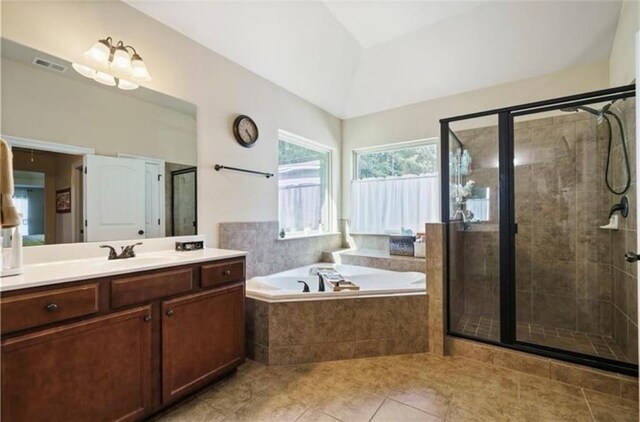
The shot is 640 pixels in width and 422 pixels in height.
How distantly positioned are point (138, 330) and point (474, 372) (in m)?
2.17

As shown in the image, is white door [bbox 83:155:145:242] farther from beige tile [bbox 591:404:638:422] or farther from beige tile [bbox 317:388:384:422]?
beige tile [bbox 591:404:638:422]

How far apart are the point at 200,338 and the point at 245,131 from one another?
1845 mm

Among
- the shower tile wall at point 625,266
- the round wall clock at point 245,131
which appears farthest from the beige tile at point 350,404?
the round wall clock at point 245,131

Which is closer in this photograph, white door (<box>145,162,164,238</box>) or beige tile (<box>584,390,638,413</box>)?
beige tile (<box>584,390,638,413</box>)

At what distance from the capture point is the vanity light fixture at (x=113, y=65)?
186 cm

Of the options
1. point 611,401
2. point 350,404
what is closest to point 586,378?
point 611,401

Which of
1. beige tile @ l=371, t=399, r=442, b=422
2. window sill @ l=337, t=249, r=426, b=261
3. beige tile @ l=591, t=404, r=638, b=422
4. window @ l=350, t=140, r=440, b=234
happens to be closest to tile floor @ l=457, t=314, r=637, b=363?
beige tile @ l=591, t=404, r=638, b=422

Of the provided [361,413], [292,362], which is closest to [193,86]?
[292,362]

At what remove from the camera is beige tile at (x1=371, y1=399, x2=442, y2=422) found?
64.5 inches

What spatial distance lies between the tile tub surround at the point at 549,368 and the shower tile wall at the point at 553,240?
0.55ft

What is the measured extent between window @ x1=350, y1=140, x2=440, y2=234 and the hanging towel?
133 inches

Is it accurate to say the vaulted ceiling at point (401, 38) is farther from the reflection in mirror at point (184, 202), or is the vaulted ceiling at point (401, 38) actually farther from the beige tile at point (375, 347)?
the beige tile at point (375, 347)

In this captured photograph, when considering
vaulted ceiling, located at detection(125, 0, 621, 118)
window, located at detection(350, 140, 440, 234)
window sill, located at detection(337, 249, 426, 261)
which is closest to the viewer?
vaulted ceiling, located at detection(125, 0, 621, 118)

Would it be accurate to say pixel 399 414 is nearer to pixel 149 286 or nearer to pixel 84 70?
pixel 149 286
